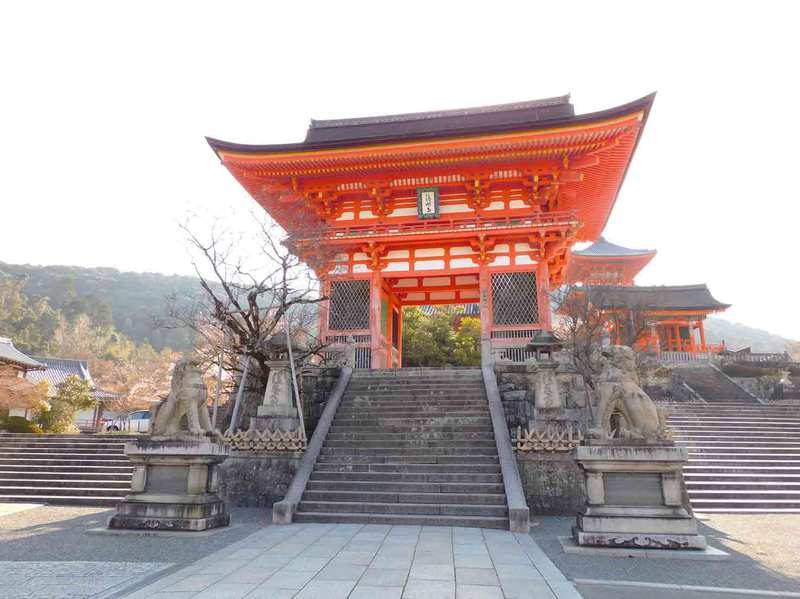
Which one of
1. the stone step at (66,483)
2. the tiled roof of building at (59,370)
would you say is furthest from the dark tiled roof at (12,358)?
the stone step at (66,483)

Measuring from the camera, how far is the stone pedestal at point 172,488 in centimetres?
696

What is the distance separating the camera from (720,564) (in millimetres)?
5355

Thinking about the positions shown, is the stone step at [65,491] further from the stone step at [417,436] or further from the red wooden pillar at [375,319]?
the red wooden pillar at [375,319]

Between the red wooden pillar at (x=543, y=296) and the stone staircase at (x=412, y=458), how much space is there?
3.52 metres

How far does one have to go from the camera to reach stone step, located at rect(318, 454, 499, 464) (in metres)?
9.08

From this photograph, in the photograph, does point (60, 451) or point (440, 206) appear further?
point (440, 206)

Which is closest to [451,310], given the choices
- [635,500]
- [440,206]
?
[440,206]

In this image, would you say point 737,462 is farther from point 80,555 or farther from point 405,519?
point 80,555

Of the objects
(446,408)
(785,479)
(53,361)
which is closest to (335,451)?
(446,408)

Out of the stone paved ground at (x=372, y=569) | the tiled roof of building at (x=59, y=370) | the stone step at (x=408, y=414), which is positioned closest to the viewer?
the stone paved ground at (x=372, y=569)

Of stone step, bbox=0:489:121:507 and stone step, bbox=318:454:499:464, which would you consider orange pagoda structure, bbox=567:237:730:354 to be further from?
stone step, bbox=0:489:121:507

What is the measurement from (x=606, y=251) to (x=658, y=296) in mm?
7035

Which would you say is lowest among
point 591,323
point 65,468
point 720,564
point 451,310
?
point 720,564

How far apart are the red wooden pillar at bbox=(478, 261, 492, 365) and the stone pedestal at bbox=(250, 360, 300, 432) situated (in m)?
6.03
